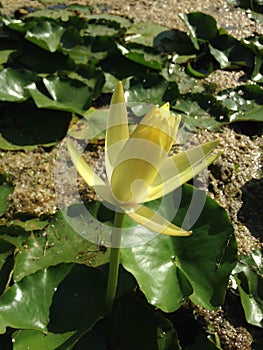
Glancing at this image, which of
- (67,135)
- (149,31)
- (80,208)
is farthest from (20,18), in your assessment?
(80,208)

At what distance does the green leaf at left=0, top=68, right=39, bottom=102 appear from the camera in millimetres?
2174

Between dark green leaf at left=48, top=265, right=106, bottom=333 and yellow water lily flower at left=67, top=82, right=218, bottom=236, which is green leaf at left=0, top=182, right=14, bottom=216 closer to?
dark green leaf at left=48, top=265, right=106, bottom=333

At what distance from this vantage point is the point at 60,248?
5.09 ft

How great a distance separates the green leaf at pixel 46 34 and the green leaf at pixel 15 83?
0.85 feet

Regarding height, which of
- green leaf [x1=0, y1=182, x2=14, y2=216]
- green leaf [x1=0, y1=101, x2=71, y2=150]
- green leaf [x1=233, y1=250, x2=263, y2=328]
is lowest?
green leaf [x1=0, y1=101, x2=71, y2=150]

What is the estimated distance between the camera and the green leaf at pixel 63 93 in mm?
2154

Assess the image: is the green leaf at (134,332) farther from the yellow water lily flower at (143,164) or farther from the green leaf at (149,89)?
the green leaf at (149,89)

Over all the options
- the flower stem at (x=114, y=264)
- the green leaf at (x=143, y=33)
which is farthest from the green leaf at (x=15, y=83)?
the flower stem at (x=114, y=264)

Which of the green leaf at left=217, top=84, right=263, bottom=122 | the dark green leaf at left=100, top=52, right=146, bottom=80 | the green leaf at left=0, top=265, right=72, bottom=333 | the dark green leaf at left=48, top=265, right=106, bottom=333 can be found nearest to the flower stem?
the dark green leaf at left=48, top=265, right=106, bottom=333

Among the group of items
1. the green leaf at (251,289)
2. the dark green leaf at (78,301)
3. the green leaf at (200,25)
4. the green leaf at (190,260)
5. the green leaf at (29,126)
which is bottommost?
the green leaf at (29,126)

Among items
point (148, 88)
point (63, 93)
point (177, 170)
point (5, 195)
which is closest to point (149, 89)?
point (148, 88)

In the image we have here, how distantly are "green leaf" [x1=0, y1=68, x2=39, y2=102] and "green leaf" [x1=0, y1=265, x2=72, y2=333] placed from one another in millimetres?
1012

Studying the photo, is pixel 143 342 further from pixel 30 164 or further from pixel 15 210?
pixel 30 164

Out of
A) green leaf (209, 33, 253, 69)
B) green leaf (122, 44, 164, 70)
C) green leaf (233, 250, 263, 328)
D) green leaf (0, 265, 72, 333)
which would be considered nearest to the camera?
green leaf (0, 265, 72, 333)
